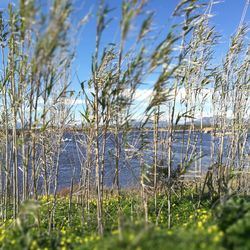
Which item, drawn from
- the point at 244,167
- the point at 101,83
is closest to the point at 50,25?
the point at 101,83

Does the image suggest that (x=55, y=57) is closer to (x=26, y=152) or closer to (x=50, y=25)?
(x=50, y=25)

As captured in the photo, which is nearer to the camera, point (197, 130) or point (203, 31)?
point (203, 31)

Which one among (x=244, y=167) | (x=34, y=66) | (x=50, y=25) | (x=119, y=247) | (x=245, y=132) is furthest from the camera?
(x=244, y=167)

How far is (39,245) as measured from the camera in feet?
8.37

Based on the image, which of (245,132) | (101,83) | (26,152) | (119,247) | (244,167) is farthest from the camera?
(244,167)

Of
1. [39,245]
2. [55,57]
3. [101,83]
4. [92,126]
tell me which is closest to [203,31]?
[101,83]

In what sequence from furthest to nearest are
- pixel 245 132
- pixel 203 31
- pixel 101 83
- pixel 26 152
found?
pixel 245 132 → pixel 203 31 → pixel 101 83 → pixel 26 152

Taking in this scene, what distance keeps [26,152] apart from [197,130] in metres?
2.91

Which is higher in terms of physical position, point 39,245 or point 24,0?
point 24,0

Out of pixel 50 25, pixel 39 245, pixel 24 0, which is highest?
pixel 24 0

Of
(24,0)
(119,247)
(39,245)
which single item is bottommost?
(39,245)

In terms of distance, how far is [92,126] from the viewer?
374 cm

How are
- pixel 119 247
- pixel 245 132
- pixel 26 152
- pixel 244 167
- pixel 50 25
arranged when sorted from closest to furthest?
pixel 119 247
pixel 50 25
pixel 26 152
pixel 245 132
pixel 244 167

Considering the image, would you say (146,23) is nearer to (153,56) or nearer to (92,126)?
(153,56)
